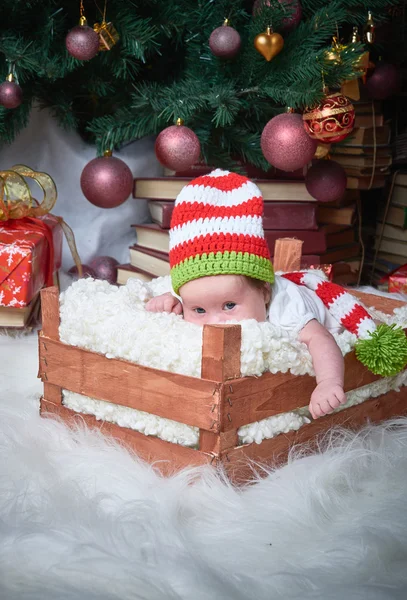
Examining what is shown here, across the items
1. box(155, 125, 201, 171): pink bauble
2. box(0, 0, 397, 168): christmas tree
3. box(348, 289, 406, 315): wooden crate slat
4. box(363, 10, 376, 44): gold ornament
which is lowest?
box(348, 289, 406, 315): wooden crate slat

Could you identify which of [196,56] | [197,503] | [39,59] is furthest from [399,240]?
[197,503]

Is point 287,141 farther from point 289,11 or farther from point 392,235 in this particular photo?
point 392,235

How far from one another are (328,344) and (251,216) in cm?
25

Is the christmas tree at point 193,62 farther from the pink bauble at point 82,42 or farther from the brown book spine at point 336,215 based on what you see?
the brown book spine at point 336,215

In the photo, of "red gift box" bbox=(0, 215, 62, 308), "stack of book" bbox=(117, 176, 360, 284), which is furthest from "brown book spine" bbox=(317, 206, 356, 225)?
"red gift box" bbox=(0, 215, 62, 308)

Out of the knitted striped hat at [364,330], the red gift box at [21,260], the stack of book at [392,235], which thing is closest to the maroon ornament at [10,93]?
the red gift box at [21,260]

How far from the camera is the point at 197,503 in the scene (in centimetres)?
98

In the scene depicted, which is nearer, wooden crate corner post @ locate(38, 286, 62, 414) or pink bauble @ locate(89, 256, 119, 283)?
wooden crate corner post @ locate(38, 286, 62, 414)

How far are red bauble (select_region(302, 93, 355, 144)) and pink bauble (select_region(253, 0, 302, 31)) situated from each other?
22cm

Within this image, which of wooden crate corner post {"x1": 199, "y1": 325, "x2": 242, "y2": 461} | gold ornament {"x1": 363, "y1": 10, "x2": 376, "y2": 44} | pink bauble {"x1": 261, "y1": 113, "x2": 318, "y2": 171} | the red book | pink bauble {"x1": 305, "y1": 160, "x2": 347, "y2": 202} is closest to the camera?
wooden crate corner post {"x1": 199, "y1": 325, "x2": 242, "y2": 461}

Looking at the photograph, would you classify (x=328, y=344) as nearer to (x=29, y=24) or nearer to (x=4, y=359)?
(x=4, y=359)

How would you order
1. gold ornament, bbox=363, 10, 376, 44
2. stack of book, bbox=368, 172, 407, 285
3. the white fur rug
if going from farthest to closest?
stack of book, bbox=368, 172, 407, 285
gold ornament, bbox=363, 10, 376, 44
the white fur rug

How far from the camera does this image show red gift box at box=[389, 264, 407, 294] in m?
2.05

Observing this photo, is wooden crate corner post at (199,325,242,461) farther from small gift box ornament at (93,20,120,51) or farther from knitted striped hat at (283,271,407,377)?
small gift box ornament at (93,20,120,51)
